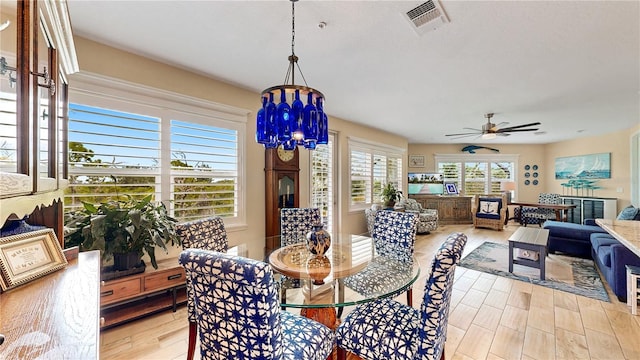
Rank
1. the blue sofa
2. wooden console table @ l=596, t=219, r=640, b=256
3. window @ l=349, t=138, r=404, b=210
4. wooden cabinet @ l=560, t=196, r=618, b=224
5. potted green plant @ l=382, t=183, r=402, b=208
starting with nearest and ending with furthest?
wooden console table @ l=596, t=219, r=640, b=256 → the blue sofa → window @ l=349, t=138, r=404, b=210 → potted green plant @ l=382, t=183, r=402, b=208 → wooden cabinet @ l=560, t=196, r=618, b=224

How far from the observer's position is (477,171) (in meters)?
8.00

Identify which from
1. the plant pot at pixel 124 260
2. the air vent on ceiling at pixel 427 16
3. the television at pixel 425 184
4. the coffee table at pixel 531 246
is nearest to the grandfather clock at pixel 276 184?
the plant pot at pixel 124 260

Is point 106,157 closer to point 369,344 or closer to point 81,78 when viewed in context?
point 81,78

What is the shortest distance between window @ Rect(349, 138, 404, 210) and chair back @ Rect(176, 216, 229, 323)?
3283 millimetres

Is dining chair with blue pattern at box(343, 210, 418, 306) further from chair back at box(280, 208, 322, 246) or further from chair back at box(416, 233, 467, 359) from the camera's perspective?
chair back at box(280, 208, 322, 246)

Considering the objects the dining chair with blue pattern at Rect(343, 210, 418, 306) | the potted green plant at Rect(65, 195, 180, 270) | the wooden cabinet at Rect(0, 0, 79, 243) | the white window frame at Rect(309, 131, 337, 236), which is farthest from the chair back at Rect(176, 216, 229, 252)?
the white window frame at Rect(309, 131, 337, 236)

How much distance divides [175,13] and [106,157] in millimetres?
1412

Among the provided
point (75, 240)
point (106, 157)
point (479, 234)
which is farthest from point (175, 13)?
A: point (479, 234)

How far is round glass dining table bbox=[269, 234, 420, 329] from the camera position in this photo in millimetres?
1568

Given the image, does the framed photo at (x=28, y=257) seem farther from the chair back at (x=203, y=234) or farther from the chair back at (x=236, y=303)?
the chair back at (x=203, y=234)

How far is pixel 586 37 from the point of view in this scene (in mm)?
2031

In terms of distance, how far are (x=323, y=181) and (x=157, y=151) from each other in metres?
2.68

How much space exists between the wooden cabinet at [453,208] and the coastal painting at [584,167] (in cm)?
269

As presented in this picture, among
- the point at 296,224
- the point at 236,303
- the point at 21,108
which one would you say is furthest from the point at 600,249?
the point at 21,108
